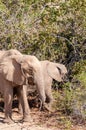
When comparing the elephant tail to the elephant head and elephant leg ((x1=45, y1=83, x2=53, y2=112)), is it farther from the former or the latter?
the elephant head

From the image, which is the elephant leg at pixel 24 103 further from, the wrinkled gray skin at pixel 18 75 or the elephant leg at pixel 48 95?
the elephant leg at pixel 48 95

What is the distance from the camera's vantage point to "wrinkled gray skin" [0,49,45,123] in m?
6.51

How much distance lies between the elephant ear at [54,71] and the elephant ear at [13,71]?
1441 mm

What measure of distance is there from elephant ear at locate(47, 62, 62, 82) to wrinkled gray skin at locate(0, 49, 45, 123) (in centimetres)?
105

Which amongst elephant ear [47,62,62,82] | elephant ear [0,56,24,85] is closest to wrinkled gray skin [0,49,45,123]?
elephant ear [0,56,24,85]

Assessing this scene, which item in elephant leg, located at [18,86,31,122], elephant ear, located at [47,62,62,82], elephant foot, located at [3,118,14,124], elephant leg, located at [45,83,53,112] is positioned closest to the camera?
elephant foot, located at [3,118,14,124]

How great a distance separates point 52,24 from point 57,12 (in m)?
0.37

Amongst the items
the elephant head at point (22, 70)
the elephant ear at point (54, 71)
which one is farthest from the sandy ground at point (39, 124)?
the elephant ear at point (54, 71)

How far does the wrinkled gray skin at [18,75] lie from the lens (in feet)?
21.4

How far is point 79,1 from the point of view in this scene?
9.13 metres

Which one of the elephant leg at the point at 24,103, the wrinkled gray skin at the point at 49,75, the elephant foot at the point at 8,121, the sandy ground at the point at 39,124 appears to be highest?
the wrinkled gray skin at the point at 49,75

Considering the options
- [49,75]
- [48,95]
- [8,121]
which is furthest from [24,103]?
[49,75]

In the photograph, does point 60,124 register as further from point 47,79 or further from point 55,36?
point 55,36

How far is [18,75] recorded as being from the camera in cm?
681
